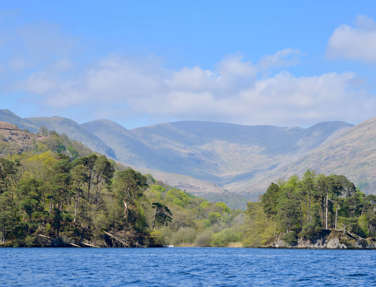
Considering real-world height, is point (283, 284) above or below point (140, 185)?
below

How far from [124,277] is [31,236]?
9494 centimetres

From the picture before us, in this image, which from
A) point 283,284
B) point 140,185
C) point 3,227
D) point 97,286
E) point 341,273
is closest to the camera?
point 97,286

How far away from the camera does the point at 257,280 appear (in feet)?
248

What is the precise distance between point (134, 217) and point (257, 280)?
11684cm

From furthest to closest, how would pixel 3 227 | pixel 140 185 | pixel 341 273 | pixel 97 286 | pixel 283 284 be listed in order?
pixel 140 185 < pixel 3 227 < pixel 341 273 < pixel 283 284 < pixel 97 286

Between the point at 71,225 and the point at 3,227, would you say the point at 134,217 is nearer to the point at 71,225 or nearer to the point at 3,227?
the point at 71,225

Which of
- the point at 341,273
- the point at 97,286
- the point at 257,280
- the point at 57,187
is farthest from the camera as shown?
the point at 57,187

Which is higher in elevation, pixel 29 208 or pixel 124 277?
pixel 29 208

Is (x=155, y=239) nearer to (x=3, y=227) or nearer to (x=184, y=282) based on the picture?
(x=3, y=227)

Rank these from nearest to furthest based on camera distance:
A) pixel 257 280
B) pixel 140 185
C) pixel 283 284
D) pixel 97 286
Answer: pixel 97 286 < pixel 283 284 < pixel 257 280 < pixel 140 185

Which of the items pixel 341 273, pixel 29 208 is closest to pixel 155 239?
pixel 29 208

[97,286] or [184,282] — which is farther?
[184,282]

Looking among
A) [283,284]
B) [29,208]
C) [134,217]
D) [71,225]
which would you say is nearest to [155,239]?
[134,217]

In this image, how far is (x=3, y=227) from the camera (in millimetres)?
158500
